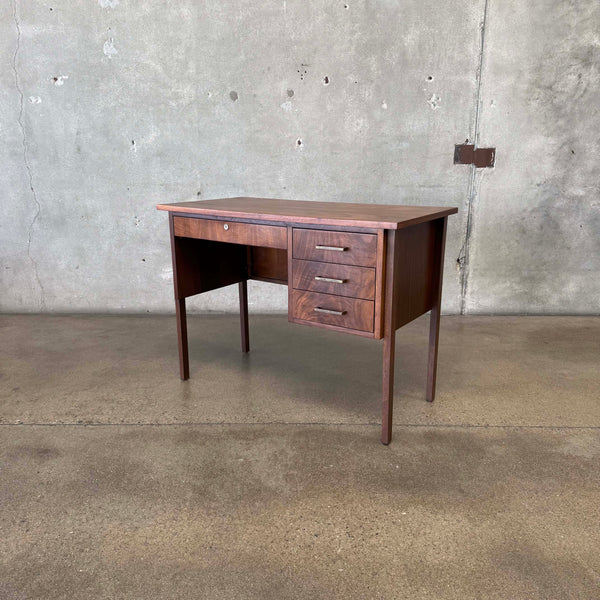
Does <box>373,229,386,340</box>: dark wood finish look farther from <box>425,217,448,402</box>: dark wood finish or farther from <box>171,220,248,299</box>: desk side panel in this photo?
<box>171,220,248,299</box>: desk side panel

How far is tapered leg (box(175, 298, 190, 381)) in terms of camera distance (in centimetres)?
229

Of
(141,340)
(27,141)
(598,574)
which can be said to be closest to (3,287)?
(27,141)

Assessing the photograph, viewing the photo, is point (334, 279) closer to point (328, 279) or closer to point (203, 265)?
point (328, 279)

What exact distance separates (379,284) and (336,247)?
0.19m

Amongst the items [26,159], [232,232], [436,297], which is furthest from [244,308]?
[26,159]

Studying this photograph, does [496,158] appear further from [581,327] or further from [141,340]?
[141,340]

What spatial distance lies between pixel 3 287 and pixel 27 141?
0.95 meters

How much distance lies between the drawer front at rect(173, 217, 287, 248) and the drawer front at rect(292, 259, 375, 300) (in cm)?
12

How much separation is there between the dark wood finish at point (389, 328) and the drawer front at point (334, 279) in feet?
0.18

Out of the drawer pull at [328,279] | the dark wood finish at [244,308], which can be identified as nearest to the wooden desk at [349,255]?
the drawer pull at [328,279]

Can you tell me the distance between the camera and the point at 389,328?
1701 millimetres

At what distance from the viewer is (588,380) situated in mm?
2336

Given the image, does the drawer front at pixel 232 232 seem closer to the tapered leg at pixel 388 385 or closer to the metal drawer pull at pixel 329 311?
the metal drawer pull at pixel 329 311

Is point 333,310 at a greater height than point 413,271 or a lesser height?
lesser
